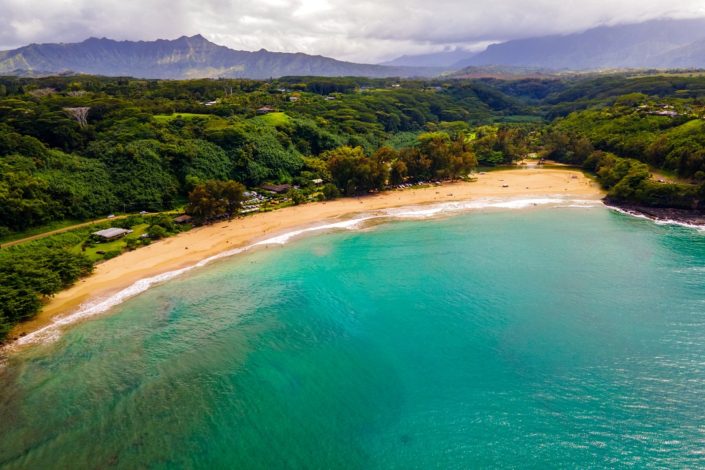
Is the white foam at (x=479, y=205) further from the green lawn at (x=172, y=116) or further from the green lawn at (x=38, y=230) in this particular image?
the green lawn at (x=172, y=116)

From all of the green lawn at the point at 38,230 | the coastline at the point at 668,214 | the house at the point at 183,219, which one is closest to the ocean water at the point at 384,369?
the coastline at the point at 668,214

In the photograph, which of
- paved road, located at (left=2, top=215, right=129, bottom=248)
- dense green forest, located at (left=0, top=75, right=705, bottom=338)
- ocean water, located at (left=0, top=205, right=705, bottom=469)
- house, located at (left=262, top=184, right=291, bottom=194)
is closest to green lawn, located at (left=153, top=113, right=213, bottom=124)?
dense green forest, located at (left=0, top=75, right=705, bottom=338)

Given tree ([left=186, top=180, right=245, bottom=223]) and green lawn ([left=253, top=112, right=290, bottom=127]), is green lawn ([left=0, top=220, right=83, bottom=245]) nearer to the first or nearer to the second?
tree ([left=186, top=180, right=245, bottom=223])

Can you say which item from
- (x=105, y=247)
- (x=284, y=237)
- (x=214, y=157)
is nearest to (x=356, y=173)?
(x=284, y=237)

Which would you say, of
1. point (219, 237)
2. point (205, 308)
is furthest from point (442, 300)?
point (219, 237)

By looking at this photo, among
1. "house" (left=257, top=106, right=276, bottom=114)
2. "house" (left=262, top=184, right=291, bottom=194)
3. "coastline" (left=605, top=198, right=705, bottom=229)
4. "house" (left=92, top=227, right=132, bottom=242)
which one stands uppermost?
"house" (left=257, top=106, right=276, bottom=114)
